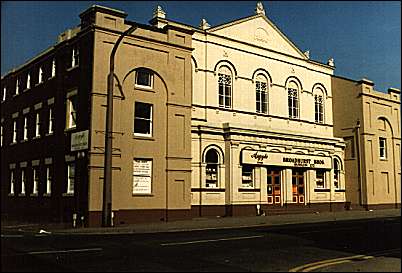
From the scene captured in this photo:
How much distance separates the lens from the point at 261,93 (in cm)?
3472

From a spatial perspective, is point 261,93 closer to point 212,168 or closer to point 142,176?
point 212,168

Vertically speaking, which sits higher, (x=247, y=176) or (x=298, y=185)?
(x=247, y=176)

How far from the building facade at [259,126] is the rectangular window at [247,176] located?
7cm

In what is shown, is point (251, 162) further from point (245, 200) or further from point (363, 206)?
point (363, 206)

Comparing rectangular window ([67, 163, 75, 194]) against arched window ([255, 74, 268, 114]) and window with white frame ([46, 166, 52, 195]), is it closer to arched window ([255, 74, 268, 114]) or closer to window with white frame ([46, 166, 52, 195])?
window with white frame ([46, 166, 52, 195])

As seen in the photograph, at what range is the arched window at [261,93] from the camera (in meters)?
34.3

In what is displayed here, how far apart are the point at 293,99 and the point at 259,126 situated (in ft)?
19.1

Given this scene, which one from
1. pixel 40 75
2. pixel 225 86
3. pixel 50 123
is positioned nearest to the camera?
pixel 50 123

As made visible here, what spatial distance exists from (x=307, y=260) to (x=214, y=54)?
22060mm

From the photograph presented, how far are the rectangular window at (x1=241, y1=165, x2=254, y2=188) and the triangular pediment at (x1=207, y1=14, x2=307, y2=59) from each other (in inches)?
356

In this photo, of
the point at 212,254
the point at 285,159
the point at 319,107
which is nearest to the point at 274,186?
the point at 285,159

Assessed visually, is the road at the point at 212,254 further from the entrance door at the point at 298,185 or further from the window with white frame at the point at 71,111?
the entrance door at the point at 298,185

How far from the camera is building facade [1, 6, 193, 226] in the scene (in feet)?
79.3

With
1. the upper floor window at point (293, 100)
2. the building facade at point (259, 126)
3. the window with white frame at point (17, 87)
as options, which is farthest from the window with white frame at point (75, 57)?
the upper floor window at point (293, 100)
